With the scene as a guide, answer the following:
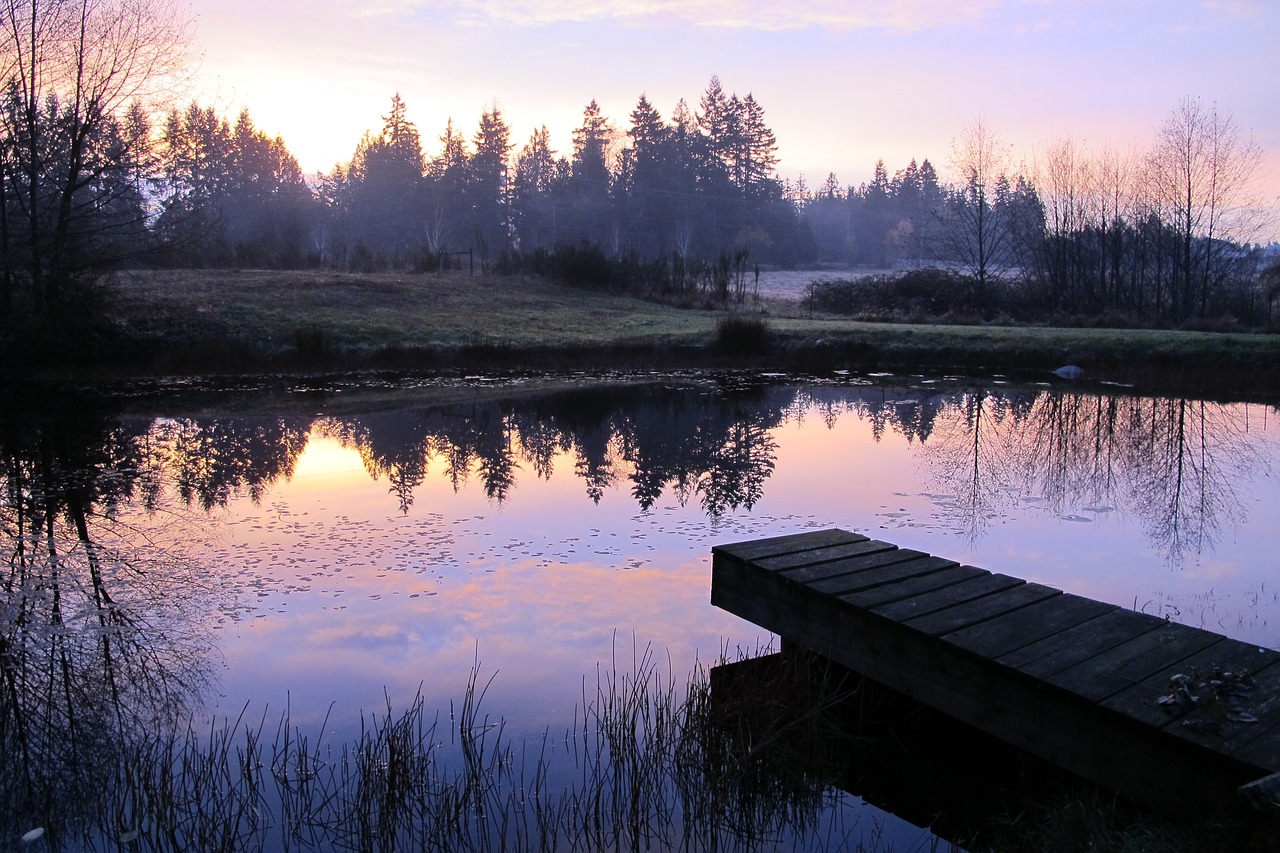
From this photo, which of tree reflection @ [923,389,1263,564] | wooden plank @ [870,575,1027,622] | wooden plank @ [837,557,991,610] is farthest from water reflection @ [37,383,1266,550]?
wooden plank @ [870,575,1027,622]

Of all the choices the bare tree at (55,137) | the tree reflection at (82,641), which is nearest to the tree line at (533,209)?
the bare tree at (55,137)

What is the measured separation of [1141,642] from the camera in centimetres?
412

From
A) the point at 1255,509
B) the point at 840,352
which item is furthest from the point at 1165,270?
the point at 1255,509

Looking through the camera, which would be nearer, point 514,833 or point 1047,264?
point 514,833

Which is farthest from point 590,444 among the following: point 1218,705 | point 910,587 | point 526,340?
point 526,340

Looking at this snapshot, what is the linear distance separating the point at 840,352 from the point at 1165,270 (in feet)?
60.1

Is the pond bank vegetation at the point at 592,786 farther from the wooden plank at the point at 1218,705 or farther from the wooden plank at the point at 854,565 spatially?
the wooden plank at the point at 854,565

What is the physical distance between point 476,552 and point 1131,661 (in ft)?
15.6

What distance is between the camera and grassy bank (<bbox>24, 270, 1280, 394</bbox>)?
20.0 meters

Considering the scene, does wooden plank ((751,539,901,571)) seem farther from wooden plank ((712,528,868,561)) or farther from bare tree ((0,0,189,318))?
bare tree ((0,0,189,318))

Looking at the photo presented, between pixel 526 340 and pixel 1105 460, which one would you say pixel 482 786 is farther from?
pixel 526 340

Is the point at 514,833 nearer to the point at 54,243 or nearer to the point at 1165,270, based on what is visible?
the point at 54,243

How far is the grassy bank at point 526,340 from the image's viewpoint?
20.0m

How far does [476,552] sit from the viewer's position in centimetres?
729
